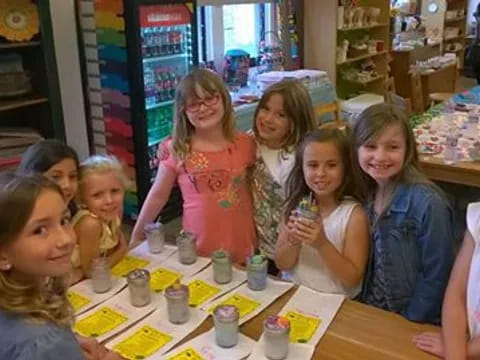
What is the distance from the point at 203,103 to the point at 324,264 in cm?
67

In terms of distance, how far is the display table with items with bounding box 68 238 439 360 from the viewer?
1.16 meters

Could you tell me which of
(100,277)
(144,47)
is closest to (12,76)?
(144,47)

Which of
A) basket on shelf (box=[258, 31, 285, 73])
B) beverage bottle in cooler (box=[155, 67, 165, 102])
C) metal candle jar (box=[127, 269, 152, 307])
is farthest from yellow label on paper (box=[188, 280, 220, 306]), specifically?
basket on shelf (box=[258, 31, 285, 73])

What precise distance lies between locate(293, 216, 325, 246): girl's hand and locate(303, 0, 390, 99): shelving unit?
13.1 feet

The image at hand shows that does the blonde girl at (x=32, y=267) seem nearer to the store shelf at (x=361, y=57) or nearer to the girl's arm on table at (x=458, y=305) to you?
the girl's arm on table at (x=458, y=305)

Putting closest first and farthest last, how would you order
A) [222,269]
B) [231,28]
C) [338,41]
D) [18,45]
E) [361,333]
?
[361,333] < [222,269] < [18,45] < [231,28] < [338,41]

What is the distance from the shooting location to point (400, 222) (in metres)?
1.41

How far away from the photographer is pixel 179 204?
3.89 meters

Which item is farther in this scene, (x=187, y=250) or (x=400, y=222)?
(x=187, y=250)

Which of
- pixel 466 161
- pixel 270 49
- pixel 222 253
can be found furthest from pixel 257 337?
pixel 270 49

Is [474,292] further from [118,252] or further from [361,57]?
[361,57]

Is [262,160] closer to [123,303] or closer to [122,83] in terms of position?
[123,303]

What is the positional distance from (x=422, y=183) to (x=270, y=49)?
3.83 m

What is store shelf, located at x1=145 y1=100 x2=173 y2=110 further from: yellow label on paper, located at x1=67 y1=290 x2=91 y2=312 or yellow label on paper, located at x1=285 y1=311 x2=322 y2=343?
yellow label on paper, located at x1=285 y1=311 x2=322 y2=343
